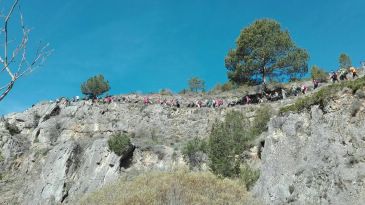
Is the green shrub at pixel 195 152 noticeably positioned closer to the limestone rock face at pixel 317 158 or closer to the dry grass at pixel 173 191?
the limestone rock face at pixel 317 158

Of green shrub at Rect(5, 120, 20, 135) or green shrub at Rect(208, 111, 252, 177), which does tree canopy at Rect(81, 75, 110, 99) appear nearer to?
Answer: green shrub at Rect(5, 120, 20, 135)

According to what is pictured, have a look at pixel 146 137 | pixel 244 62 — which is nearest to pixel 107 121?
pixel 146 137

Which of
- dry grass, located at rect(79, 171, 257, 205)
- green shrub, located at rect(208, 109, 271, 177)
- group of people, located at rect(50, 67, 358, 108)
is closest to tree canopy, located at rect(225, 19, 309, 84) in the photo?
group of people, located at rect(50, 67, 358, 108)

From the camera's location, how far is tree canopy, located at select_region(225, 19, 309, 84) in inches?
2399

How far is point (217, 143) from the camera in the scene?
37719mm

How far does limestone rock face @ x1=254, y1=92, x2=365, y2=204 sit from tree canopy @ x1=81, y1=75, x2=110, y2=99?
51.3 m

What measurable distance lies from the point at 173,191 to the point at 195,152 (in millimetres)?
20796

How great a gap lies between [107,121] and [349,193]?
35.2m

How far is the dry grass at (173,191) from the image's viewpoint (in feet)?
72.0

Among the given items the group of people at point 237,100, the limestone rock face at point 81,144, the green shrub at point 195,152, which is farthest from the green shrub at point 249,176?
the group of people at point 237,100

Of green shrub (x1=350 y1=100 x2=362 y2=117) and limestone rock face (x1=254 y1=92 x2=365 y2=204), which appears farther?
green shrub (x1=350 y1=100 x2=362 y2=117)

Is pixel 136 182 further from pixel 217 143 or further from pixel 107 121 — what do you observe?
pixel 107 121

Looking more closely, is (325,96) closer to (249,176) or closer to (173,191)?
(249,176)

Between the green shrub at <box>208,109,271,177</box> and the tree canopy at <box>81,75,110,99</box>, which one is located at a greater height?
the tree canopy at <box>81,75,110,99</box>
